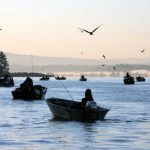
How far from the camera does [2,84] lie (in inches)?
6545

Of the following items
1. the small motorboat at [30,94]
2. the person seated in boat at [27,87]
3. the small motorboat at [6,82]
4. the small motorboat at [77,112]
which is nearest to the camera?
the small motorboat at [77,112]

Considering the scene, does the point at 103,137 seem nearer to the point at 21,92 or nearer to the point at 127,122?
the point at 127,122

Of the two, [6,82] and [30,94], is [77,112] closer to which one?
[30,94]

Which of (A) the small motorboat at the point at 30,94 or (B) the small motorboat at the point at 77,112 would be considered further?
(A) the small motorboat at the point at 30,94

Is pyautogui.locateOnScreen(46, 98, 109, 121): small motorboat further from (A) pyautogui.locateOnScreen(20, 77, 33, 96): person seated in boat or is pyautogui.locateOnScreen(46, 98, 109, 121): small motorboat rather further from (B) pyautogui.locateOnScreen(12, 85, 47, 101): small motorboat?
(B) pyautogui.locateOnScreen(12, 85, 47, 101): small motorboat

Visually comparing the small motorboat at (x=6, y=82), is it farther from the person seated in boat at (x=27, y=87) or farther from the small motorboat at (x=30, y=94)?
the person seated in boat at (x=27, y=87)

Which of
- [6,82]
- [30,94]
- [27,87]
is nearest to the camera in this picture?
[27,87]

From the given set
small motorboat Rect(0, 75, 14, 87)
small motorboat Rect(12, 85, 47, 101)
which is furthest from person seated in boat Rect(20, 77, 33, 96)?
small motorboat Rect(0, 75, 14, 87)

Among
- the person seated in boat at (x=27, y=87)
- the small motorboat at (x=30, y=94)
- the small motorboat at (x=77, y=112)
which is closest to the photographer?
the small motorboat at (x=77, y=112)

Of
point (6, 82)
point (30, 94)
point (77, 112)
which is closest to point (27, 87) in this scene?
point (30, 94)

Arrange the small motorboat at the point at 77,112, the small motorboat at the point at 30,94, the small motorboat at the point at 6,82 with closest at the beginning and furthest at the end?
the small motorboat at the point at 77,112, the small motorboat at the point at 30,94, the small motorboat at the point at 6,82

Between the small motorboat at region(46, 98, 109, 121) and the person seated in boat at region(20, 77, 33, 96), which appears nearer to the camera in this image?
the small motorboat at region(46, 98, 109, 121)

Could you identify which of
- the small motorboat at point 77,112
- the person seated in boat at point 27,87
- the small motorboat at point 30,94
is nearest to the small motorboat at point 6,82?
the small motorboat at point 30,94

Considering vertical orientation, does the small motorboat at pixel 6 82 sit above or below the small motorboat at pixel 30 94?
above
